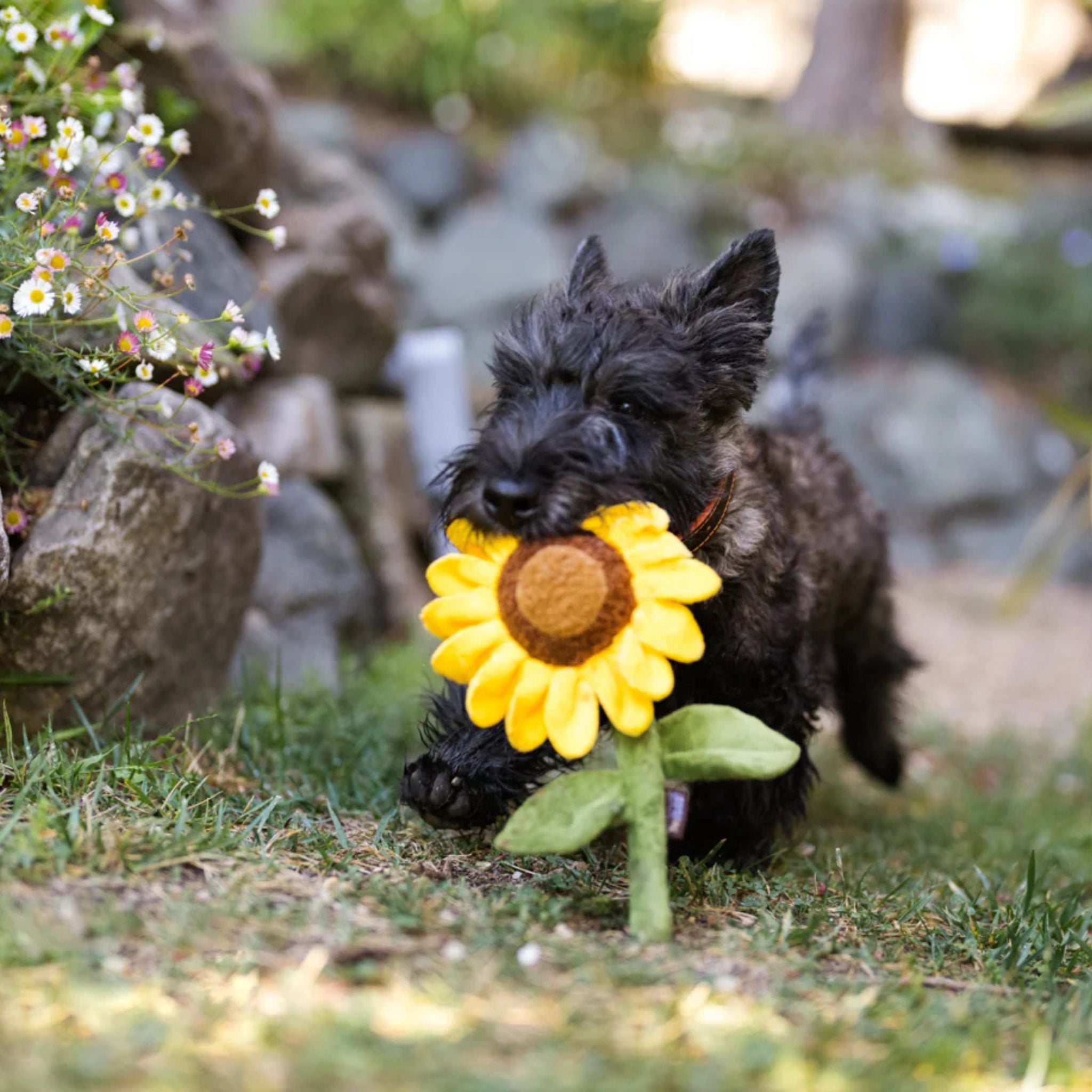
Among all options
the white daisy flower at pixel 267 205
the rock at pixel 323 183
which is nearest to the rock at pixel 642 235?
the rock at pixel 323 183

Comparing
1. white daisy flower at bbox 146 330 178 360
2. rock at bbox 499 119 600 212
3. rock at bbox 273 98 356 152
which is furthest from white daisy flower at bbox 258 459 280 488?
rock at bbox 499 119 600 212

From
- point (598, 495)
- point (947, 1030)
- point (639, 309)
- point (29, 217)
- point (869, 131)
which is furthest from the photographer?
point (869, 131)

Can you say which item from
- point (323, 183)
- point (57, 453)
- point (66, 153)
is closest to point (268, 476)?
point (57, 453)

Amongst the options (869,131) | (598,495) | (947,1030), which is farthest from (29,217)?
(869,131)

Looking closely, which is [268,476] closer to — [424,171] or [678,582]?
[678,582]

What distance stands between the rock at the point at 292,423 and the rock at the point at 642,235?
12.2 ft

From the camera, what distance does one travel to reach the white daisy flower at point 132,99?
11.2 ft

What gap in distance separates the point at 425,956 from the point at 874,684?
279 centimetres

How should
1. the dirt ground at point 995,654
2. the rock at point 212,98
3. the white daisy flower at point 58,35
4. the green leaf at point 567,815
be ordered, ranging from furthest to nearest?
1. the dirt ground at point 995,654
2. the rock at point 212,98
3. the white daisy flower at point 58,35
4. the green leaf at point 567,815

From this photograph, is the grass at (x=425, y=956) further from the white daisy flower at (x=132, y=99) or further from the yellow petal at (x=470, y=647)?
the white daisy flower at (x=132, y=99)

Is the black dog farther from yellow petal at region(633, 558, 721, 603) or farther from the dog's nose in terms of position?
yellow petal at region(633, 558, 721, 603)

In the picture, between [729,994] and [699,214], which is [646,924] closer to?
[729,994]

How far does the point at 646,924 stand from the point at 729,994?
30cm

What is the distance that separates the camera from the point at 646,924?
2.36 meters
